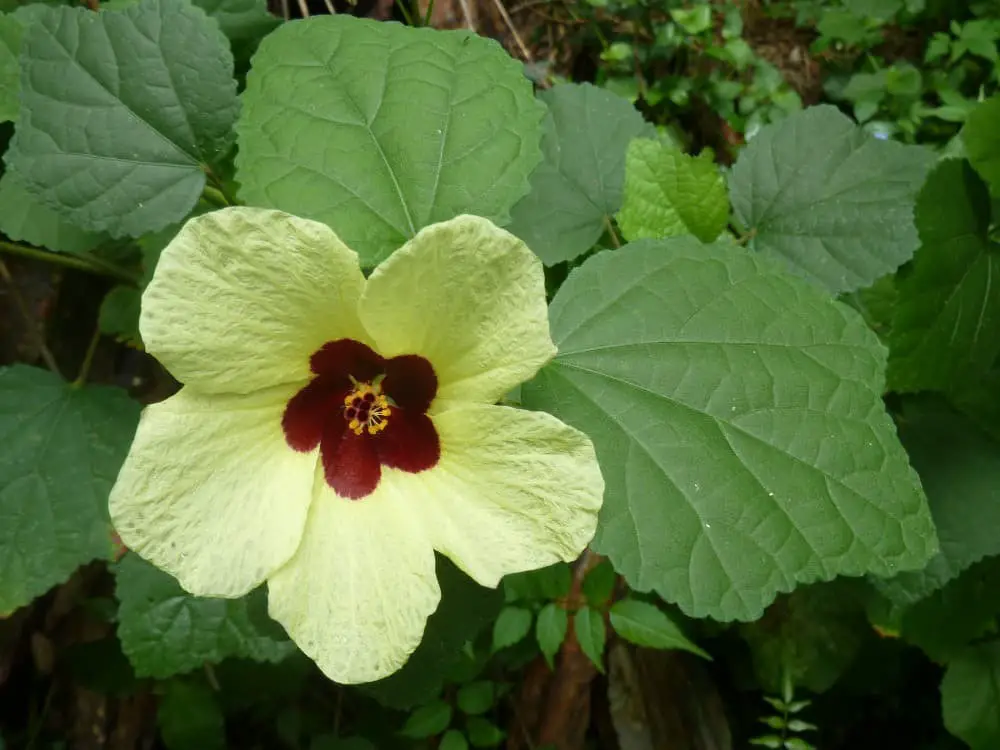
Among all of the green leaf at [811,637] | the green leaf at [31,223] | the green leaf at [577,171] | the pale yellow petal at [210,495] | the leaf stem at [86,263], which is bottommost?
the green leaf at [811,637]

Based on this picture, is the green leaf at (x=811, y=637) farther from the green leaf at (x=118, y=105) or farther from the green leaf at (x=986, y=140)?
the green leaf at (x=118, y=105)

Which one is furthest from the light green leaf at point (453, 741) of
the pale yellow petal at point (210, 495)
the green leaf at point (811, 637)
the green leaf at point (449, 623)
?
the pale yellow petal at point (210, 495)

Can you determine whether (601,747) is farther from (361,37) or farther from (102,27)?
(102,27)

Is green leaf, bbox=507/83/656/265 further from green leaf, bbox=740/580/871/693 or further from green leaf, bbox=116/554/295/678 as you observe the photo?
green leaf, bbox=740/580/871/693

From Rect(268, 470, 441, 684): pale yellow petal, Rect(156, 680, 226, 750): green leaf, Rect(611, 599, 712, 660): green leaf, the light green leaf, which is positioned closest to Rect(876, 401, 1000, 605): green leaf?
Rect(611, 599, 712, 660): green leaf

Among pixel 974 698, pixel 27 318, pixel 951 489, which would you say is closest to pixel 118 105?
pixel 27 318

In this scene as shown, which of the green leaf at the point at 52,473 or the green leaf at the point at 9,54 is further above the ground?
the green leaf at the point at 9,54

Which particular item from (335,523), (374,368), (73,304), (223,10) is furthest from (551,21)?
(335,523)
